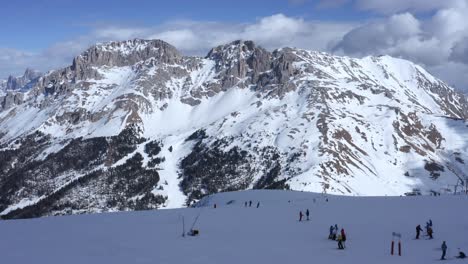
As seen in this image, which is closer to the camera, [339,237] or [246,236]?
[339,237]

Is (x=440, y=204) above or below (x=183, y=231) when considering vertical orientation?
above

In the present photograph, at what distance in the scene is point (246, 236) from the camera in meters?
54.4

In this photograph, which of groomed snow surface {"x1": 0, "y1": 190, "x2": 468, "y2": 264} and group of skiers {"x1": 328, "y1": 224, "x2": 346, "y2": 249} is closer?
groomed snow surface {"x1": 0, "y1": 190, "x2": 468, "y2": 264}

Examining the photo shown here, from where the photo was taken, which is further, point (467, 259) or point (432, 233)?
point (432, 233)

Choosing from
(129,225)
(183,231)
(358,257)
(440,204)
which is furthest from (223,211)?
(358,257)

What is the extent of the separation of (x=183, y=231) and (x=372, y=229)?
21828 millimetres

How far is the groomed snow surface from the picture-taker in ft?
142

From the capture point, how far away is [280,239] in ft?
170

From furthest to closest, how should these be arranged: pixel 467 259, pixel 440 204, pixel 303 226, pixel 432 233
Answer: pixel 440 204 → pixel 303 226 → pixel 432 233 → pixel 467 259

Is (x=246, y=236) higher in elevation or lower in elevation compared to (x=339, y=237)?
lower

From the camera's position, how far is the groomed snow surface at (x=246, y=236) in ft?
142

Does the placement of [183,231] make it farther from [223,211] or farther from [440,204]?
[440,204]

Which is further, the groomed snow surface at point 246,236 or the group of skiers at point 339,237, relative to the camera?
the group of skiers at point 339,237

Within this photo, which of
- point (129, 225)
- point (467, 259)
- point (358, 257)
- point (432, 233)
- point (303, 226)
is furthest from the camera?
point (129, 225)
